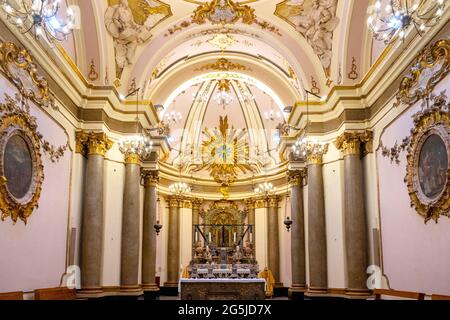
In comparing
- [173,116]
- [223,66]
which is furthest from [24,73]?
[173,116]

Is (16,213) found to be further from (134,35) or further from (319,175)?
(319,175)

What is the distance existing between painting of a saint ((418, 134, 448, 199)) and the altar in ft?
20.0

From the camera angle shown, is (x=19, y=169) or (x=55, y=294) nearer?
(x=19, y=169)

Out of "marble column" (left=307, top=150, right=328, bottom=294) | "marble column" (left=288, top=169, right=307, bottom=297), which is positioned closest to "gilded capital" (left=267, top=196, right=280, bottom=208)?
"marble column" (left=288, top=169, right=307, bottom=297)

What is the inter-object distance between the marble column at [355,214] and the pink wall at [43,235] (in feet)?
22.6

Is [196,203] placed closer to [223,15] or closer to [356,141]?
[223,15]

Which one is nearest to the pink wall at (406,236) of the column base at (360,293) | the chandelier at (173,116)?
the column base at (360,293)

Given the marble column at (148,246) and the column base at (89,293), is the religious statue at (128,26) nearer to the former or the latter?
the marble column at (148,246)

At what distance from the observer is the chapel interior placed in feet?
29.8

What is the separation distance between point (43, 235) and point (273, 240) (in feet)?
42.8

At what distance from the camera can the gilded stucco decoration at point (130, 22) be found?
13312 millimetres

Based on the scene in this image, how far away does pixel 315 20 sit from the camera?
13750mm

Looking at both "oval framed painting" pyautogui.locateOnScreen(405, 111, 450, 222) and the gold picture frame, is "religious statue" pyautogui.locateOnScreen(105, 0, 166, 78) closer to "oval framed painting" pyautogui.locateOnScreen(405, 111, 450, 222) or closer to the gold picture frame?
the gold picture frame
